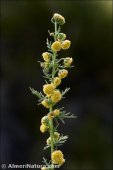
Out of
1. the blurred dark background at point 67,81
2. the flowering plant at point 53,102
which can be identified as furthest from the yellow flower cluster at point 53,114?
the blurred dark background at point 67,81

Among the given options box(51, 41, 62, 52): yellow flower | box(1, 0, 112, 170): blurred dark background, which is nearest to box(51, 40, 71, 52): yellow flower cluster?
box(51, 41, 62, 52): yellow flower

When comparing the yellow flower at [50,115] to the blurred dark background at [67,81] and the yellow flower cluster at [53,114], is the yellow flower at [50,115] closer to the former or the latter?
the yellow flower cluster at [53,114]

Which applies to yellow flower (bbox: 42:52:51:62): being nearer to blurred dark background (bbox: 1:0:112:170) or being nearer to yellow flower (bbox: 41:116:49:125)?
yellow flower (bbox: 41:116:49:125)

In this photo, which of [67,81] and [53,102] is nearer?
[53,102]

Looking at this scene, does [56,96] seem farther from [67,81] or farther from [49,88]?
[67,81]

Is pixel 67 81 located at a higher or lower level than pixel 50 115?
higher

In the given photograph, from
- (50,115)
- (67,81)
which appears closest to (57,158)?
(50,115)

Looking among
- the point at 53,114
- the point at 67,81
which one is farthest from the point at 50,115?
the point at 67,81

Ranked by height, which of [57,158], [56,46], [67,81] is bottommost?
[57,158]
